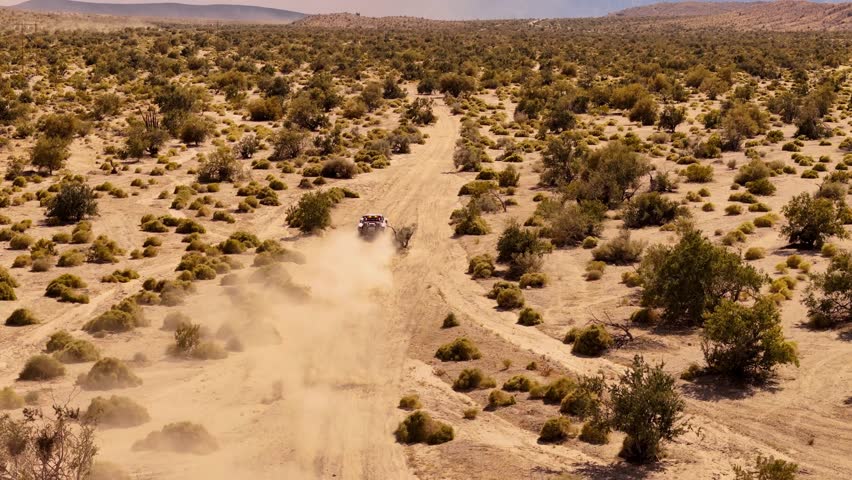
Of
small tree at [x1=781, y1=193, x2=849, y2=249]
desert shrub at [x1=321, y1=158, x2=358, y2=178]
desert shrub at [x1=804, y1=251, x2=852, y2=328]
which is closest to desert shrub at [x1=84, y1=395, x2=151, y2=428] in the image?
desert shrub at [x1=804, y1=251, x2=852, y2=328]

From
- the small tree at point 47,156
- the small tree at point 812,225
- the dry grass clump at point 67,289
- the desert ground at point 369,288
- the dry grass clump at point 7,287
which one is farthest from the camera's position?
the small tree at point 47,156

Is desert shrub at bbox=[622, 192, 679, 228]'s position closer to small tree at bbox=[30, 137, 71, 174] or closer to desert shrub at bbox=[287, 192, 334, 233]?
desert shrub at bbox=[287, 192, 334, 233]

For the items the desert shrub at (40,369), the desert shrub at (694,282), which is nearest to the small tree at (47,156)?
the desert shrub at (40,369)

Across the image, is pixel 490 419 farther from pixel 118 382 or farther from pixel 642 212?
pixel 642 212

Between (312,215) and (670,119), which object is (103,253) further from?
(670,119)

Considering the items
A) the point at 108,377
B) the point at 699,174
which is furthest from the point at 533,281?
the point at 699,174

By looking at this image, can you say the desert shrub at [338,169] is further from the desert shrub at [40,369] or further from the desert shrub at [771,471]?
the desert shrub at [771,471]
